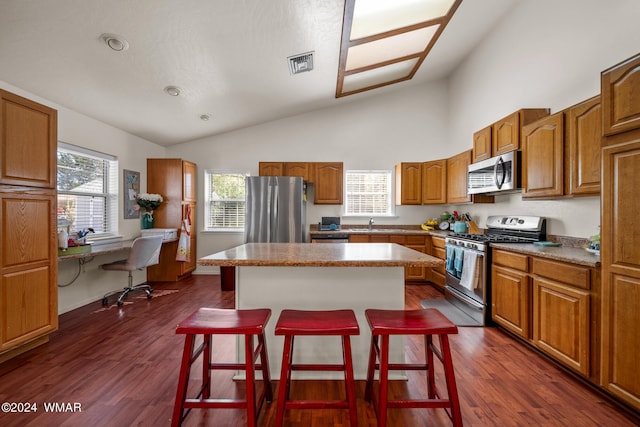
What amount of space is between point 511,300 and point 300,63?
3.37 m

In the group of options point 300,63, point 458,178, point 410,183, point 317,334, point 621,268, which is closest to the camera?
point 317,334

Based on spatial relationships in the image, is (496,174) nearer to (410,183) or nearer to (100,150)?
(410,183)

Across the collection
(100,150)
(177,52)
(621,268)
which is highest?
(177,52)

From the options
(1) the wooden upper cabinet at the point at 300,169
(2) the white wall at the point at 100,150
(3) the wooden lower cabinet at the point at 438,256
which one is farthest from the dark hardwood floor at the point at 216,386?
(1) the wooden upper cabinet at the point at 300,169

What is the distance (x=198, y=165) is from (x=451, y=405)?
5267 mm

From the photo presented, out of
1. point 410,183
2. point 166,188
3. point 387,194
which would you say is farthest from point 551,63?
point 166,188

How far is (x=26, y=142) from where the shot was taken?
88.6 inches

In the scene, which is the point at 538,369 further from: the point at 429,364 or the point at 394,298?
the point at 394,298

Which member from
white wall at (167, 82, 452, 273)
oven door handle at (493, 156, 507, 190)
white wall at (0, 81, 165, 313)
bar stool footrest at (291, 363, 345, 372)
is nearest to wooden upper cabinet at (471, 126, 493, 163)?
oven door handle at (493, 156, 507, 190)

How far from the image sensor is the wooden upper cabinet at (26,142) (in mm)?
2109

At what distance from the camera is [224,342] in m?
2.51

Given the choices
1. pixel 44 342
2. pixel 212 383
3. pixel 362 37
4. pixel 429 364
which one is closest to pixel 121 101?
pixel 44 342

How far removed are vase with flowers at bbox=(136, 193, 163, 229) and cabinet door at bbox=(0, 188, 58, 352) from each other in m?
1.95

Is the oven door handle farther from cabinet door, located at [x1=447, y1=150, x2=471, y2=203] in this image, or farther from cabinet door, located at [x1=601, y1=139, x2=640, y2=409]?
cabinet door, located at [x1=601, y1=139, x2=640, y2=409]
